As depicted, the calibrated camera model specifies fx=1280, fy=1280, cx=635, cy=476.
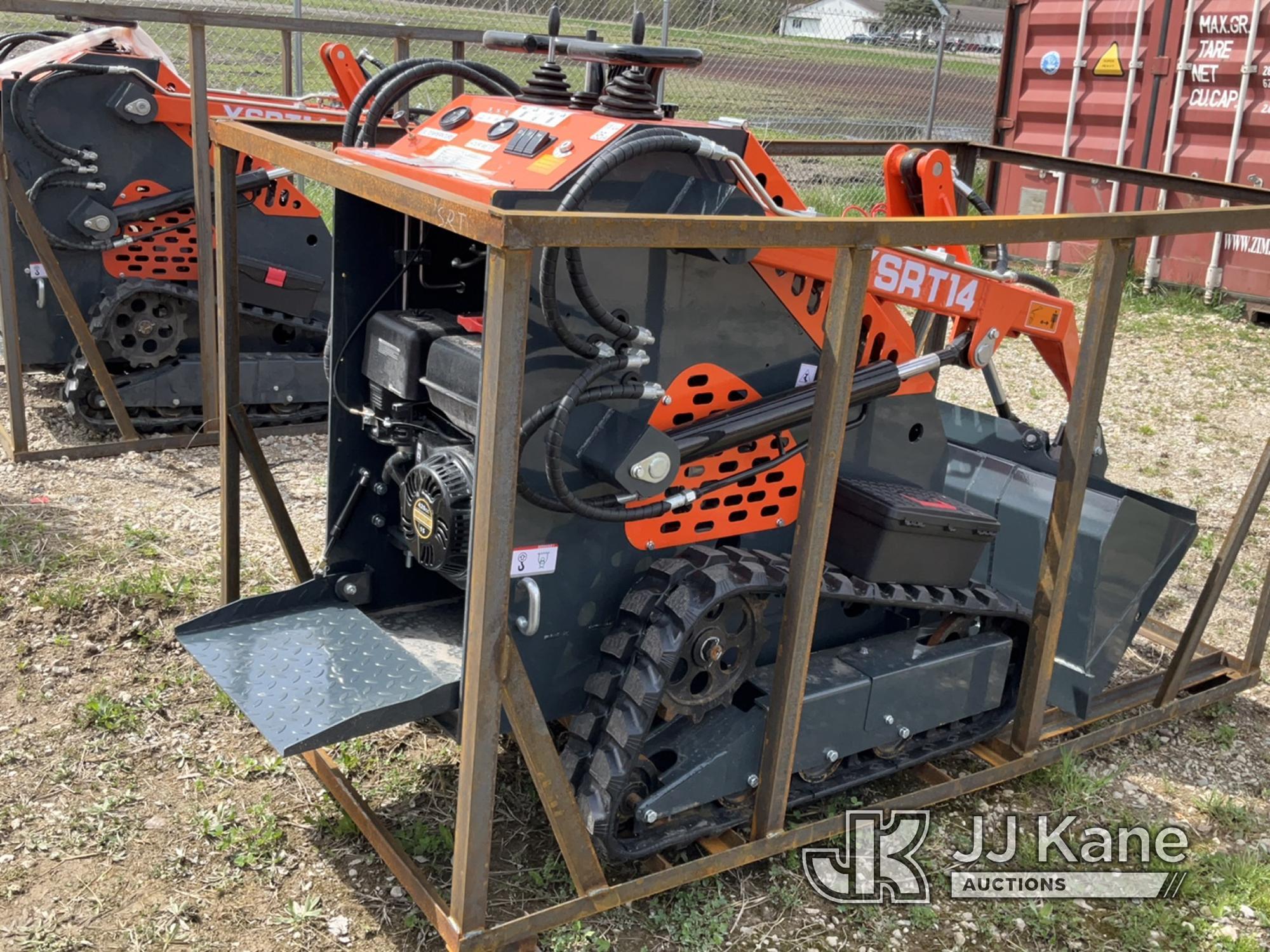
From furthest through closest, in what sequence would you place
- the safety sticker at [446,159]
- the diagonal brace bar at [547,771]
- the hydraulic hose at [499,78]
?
the hydraulic hose at [499,78]
the safety sticker at [446,159]
the diagonal brace bar at [547,771]

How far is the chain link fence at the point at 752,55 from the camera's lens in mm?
12180

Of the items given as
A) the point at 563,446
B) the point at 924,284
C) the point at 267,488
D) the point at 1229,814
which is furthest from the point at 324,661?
the point at 1229,814

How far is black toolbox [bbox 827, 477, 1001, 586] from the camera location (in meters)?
3.31

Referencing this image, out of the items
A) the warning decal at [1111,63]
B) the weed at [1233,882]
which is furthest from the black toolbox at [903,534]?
the warning decal at [1111,63]

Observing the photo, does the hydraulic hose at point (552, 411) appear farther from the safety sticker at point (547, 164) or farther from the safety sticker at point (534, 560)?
the safety sticker at point (547, 164)

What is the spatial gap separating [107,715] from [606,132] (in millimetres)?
2207

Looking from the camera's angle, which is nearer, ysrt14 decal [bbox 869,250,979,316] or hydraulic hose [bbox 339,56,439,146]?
ysrt14 decal [bbox 869,250,979,316]

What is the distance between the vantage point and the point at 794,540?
2932mm

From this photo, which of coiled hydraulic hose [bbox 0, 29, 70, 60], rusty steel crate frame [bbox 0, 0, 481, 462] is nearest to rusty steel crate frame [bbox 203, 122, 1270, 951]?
rusty steel crate frame [bbox 0, 0, 481, 462]

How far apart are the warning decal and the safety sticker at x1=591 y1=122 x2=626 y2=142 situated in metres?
7.57

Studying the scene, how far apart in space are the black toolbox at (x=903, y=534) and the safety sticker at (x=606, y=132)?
112cm

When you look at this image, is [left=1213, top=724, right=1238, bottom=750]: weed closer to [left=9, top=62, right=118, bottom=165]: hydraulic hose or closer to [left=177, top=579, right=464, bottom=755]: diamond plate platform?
[left=177, top=579, right=464, bottom=755]: diamond plate platform

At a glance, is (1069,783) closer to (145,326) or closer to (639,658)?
(639,658)

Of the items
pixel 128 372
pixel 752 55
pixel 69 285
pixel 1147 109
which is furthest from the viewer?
pixel 752 55
